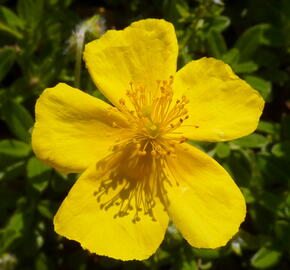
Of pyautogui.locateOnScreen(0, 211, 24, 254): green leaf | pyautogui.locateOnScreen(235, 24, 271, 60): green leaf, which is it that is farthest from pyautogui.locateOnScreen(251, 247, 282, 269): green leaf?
pyautogui.locateOnScreen(0, 211, 24, 254): green leaf

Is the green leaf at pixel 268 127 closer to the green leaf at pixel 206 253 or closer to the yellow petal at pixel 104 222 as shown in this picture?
the green leaf at pixel 206 253

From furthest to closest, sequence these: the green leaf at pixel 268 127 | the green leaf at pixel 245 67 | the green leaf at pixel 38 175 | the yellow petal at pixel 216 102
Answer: the green leaf at pixel 268 127
the green leaf at pixel 245 67
the green leaf at pixel 38 175
the yellow petal at pixel 216 102

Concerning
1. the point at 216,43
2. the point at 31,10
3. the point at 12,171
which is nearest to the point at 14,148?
the point at 12,171

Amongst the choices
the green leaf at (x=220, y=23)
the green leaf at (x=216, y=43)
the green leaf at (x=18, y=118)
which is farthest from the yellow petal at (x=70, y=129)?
the green leaf at (x=220, y=23)

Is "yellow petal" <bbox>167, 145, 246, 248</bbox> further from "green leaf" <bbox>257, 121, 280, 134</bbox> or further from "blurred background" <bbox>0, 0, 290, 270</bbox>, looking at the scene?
"green leaf" <bbox>257, 121, 280, 134</bbox>

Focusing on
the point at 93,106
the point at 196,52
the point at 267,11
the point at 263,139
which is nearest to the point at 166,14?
the point at 196,52

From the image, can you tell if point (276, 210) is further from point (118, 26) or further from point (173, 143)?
point (118, 26)

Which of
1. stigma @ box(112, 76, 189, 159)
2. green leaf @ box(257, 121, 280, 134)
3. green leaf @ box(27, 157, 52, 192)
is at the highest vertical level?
stigma @ box(112, 76, 189, 159)
